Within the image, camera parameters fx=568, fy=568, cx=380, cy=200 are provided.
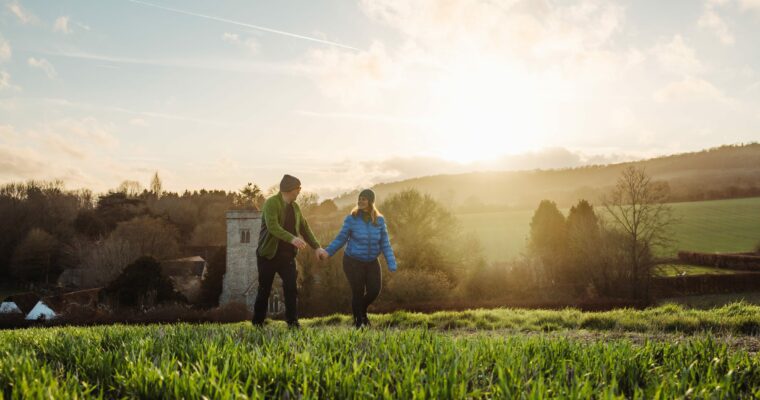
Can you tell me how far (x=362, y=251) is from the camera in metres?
10.3

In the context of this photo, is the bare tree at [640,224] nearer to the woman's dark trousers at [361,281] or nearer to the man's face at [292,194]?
the woman's dark trousers at [361,281]

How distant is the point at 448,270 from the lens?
55.1 m

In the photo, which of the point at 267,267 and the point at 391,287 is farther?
the point at 391,287

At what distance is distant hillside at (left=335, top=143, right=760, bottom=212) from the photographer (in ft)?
344

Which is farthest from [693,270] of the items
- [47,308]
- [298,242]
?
[47,308]

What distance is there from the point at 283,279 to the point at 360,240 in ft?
5.28

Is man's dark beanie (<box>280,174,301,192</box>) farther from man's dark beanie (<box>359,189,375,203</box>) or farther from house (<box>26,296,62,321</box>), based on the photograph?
house (<box>26,296,62,321</box>)

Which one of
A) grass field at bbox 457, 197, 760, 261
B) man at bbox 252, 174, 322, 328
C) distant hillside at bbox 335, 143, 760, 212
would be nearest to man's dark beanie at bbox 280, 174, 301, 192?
man at bbox 252, 174, 322, 328

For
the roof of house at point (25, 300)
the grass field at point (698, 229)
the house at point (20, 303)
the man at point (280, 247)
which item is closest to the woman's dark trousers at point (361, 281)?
the man at point (280, 247)

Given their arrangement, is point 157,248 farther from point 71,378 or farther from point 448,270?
point 71,378

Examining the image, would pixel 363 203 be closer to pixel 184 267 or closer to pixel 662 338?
pixel 662 338

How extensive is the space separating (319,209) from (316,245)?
91.1m

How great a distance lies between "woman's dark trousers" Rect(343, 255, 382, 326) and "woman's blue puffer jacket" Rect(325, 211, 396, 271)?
0.13 m

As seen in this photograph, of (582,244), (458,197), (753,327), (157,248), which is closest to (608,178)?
(458,197)
